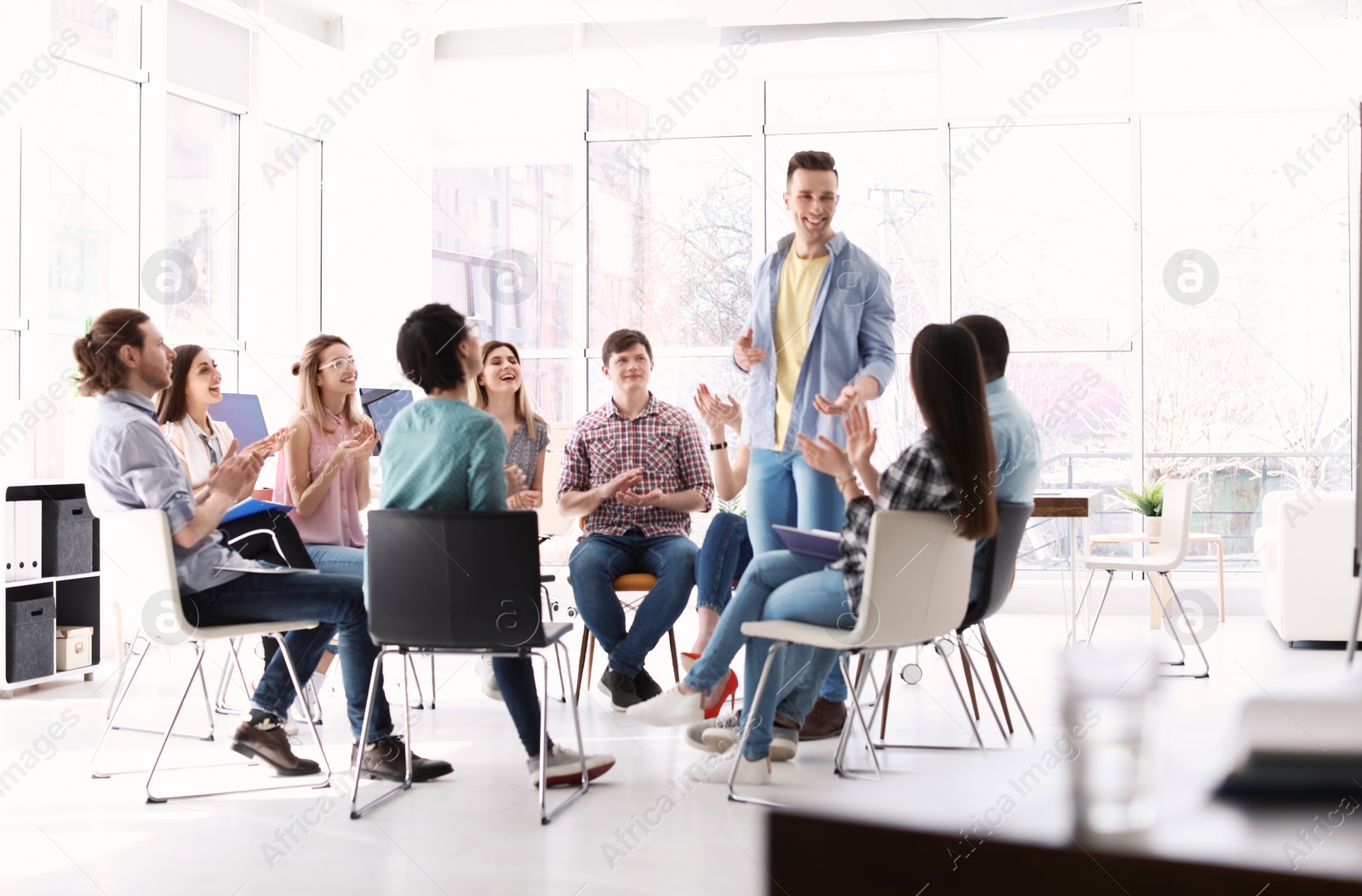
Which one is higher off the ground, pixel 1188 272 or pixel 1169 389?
pixel 1188 272

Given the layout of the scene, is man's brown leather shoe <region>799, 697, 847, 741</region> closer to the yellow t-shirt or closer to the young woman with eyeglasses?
the yellow t-shirt

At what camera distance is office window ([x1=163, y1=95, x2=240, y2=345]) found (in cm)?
654

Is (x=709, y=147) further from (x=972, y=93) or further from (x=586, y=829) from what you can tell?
(x=586, y=829)

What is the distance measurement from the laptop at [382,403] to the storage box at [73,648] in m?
1.37

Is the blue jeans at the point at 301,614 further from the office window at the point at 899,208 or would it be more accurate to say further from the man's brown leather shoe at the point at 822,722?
the office window at the point at 899,208

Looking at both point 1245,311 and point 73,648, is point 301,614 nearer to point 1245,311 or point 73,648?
point 73,648

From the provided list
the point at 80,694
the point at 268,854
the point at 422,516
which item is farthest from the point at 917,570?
the point at 80,694

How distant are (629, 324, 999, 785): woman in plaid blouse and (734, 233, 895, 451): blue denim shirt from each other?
35cm

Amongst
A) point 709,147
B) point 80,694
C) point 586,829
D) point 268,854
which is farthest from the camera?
point 709,147

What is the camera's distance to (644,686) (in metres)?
4.01

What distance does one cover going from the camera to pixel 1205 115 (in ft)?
23.6

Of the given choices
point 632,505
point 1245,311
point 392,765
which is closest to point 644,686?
point 632,505

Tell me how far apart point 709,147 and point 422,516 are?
568cm

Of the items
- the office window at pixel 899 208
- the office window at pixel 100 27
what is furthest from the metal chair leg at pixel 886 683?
the office window at pixel 100 27
